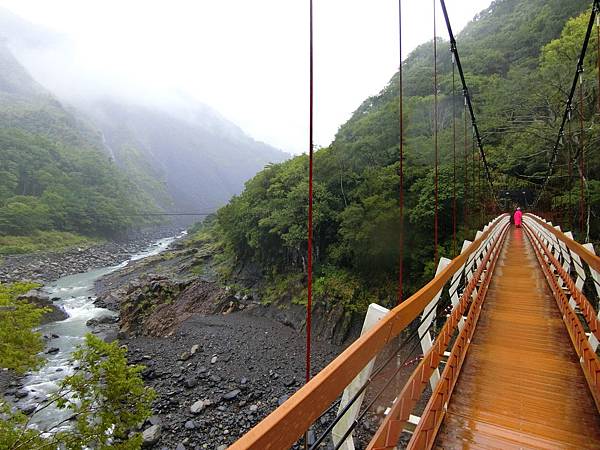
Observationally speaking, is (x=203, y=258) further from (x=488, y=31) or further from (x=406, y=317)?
(x=488, y=31)

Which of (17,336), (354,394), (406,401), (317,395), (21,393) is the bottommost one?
(21,393)

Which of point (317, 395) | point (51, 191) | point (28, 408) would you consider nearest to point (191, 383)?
point (28, 408)

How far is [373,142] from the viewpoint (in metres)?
17.8

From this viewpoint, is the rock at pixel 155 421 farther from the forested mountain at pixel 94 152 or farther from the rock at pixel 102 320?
the forested mountain at pixel 94 152

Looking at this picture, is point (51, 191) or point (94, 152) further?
point (94, 152)

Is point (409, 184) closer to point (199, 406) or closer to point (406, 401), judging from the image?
point (199, 406)

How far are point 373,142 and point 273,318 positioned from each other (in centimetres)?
1060

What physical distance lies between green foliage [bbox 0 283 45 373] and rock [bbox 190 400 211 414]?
380 cm

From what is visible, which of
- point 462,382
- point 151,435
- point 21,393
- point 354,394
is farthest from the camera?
point 21,393

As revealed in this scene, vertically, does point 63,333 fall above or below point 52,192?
below

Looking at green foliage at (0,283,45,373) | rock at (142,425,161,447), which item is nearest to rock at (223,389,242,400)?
rock at (142,425,161,447)

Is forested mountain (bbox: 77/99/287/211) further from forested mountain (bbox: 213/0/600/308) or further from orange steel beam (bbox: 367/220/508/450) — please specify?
orange steel beam (bbox: 367/220/508/450)

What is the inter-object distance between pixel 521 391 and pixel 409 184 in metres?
13.3

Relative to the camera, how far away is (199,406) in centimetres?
874
